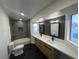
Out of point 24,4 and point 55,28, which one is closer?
point 24,4

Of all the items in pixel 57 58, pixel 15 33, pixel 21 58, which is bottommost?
pixel 21 58

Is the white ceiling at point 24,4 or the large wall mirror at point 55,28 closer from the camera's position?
the white ceiling at point 24,4

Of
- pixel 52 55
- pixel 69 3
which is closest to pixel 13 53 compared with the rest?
pixel 52 55

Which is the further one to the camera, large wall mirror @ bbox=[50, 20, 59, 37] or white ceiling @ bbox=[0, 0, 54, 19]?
large wall mirror @ bbox=[50, 20, 59, 37]

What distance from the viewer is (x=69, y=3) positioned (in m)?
1.57

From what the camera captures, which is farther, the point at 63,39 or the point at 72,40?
the point at 63,39

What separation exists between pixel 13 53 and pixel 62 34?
269 centimetres

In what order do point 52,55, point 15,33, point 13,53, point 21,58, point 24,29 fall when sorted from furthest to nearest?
point 24,29, point 15,33, point 13,53, point 21,58, point 52,55

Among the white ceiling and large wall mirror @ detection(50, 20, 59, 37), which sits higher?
the white ceiling

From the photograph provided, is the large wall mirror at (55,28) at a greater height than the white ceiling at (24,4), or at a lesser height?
lesser

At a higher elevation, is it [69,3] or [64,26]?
[69,3]

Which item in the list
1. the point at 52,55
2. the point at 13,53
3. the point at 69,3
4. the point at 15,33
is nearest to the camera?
the point at 69,3

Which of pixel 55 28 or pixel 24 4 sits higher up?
pixel 24 4

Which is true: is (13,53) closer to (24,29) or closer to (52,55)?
(52,55)
